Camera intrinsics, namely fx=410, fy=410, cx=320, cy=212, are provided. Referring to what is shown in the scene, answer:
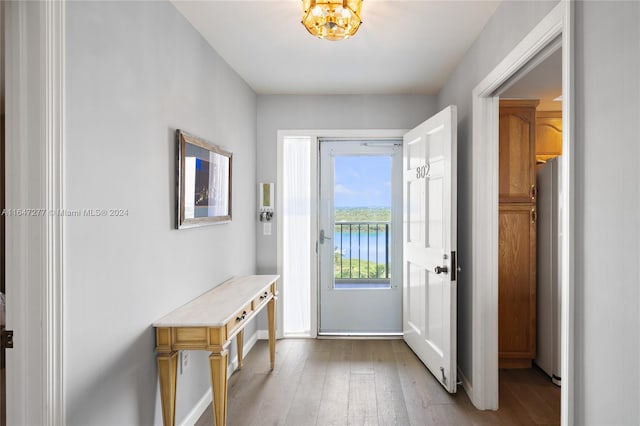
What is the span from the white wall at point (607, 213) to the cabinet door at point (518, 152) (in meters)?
2.00

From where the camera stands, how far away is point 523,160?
11.4 ft

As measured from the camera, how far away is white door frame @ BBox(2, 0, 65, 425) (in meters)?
1.39

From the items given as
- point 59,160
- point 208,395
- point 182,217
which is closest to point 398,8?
point 182,217

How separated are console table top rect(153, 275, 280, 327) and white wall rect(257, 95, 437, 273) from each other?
1.10m

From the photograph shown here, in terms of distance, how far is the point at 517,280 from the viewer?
350 cm

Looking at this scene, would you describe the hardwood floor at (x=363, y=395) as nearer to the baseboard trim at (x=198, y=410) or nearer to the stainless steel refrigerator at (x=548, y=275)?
the baseboard trim at (x=198, y=410)

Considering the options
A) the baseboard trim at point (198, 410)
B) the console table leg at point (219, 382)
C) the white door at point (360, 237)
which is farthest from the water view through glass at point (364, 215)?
the console table leg at point (219, 382)

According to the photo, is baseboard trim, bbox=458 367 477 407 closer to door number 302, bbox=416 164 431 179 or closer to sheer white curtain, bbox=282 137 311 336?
door number 302, bbox=416 164 431 179

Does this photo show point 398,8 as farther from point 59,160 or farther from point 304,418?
point 304,418

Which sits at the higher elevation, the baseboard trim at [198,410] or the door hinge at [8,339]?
the door hinge at [8,339]

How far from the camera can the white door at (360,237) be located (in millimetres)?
4418

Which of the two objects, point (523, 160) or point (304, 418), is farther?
point (523, 160)

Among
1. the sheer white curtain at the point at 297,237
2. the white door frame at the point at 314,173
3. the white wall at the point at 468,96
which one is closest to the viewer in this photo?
the white wall at the point at 468,96

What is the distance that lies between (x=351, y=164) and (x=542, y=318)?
7.57 feet
